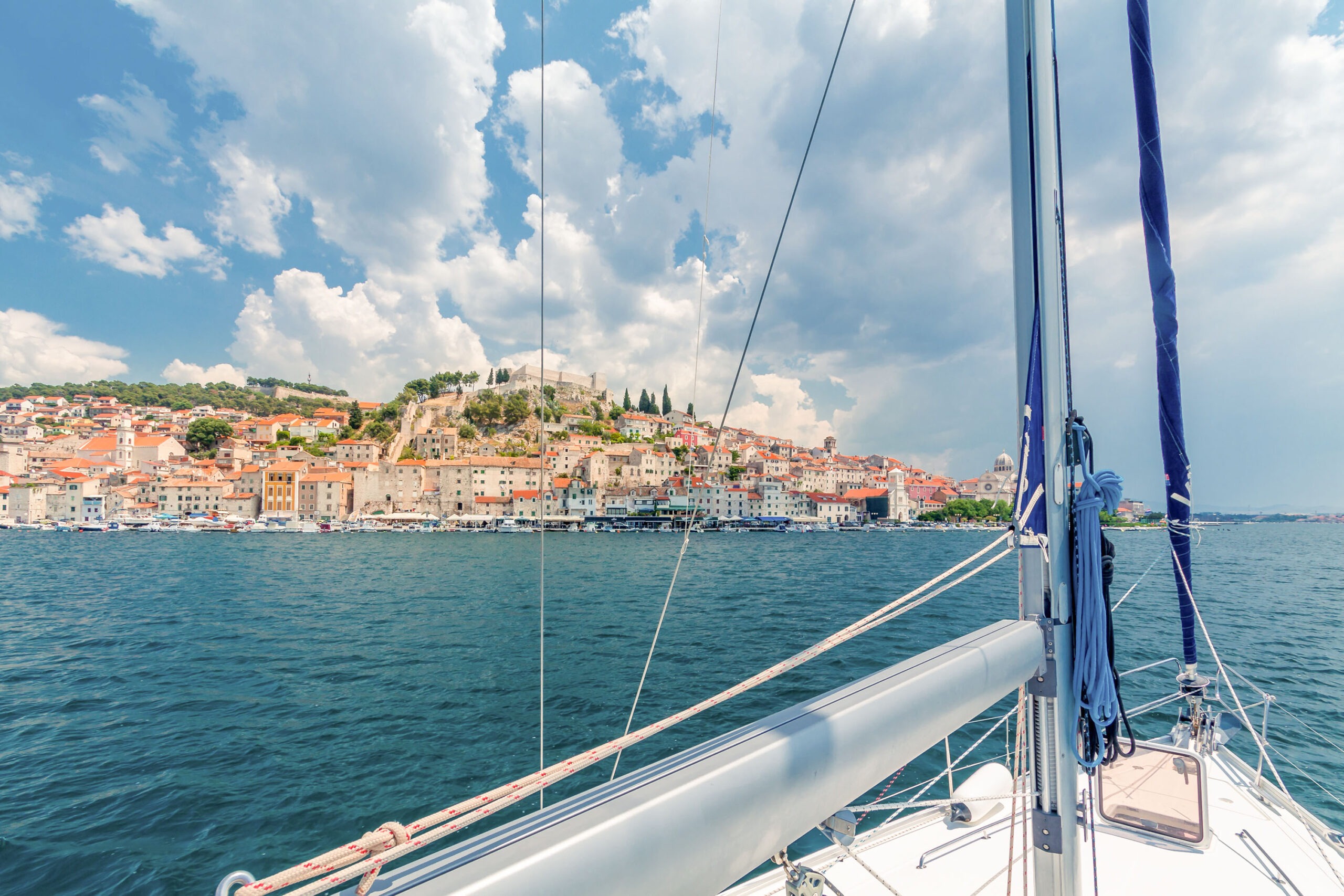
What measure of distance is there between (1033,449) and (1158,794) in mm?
2794

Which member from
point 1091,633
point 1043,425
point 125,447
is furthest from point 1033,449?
point 125,447

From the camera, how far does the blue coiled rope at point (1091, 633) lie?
1386mm

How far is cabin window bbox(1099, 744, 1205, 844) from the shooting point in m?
2.78

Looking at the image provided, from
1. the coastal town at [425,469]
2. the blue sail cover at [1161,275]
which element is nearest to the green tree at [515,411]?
the coastal town at [425,469]

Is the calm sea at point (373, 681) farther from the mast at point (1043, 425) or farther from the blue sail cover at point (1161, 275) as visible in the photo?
the mast at point (1043, 425)

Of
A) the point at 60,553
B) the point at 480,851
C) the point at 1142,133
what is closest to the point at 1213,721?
the point at 1142,133

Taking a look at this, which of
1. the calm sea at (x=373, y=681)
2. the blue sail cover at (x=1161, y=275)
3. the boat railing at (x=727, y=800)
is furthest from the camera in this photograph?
the calm sea at (x=373, y=681)

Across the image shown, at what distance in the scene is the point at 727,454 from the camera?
65.0 metres

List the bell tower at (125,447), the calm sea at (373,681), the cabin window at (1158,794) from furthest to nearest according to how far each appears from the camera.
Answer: the bell tower at (125,447) → the calm sea at (373,681) → the cabin window at (1158,794)

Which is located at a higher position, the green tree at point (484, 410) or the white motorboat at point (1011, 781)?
the green tree at point (484, 410)

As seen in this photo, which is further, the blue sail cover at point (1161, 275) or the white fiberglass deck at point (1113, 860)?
the blue sail cover at point (1161, 275)

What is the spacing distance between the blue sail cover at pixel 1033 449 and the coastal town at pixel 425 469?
44591 millimetres

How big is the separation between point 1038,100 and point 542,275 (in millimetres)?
1609

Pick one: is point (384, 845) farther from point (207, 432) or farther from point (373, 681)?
point (207, 432)
